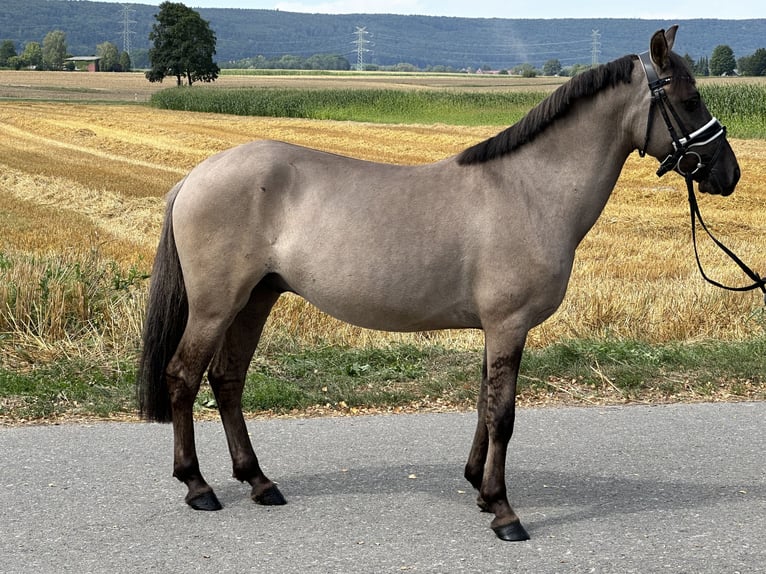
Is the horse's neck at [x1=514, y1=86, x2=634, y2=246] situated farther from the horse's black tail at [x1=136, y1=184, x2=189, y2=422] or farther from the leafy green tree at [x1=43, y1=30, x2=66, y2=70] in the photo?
the leafy green tree at [x1=43, y1=30, x2=66, y2=70]

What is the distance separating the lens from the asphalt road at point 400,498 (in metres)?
4.04

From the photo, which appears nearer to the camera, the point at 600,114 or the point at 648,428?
the point at 600,114

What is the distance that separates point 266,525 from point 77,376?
2.59m

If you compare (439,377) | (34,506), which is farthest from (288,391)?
(34,506)

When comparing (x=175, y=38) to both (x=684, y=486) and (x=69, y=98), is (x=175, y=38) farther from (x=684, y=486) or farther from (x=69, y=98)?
(x=684, y=486)

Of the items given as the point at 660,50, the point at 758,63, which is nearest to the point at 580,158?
the point at 660,50

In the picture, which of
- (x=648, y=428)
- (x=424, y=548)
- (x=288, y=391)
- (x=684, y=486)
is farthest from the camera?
(x=288, y=391)

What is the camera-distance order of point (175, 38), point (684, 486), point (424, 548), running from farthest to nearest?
point (175, 38) → point (684, 486) → point (424, 548)

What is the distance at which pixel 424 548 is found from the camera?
414 cm

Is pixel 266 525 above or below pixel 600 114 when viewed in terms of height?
below

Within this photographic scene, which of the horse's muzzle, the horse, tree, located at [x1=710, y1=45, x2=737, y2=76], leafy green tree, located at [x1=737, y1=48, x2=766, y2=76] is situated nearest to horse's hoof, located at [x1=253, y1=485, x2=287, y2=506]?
the horse

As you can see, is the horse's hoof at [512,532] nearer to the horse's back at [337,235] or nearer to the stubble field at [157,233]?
the horse's back at [337,235]

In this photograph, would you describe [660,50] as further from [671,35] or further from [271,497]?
[271,497]

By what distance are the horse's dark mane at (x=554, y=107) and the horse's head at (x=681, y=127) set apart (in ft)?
0.42
